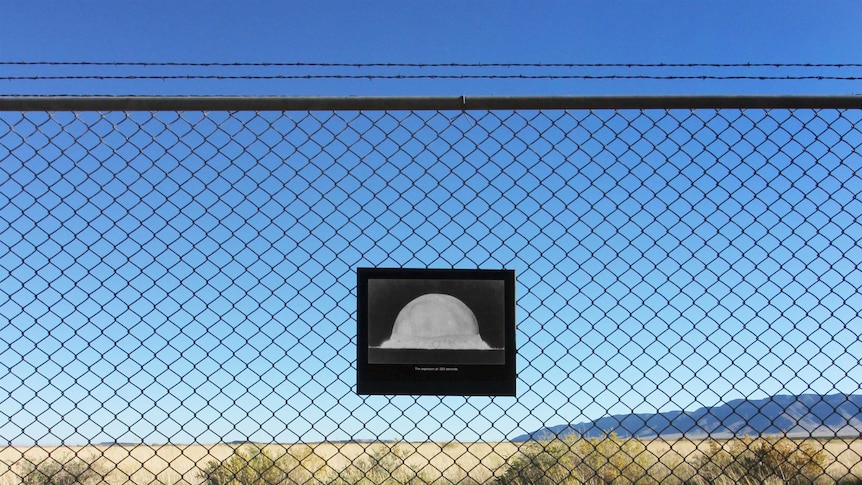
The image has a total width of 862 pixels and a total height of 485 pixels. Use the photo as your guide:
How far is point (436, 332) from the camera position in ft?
12.1

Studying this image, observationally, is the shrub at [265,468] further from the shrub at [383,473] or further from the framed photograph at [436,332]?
the framed photograph at [436,332]

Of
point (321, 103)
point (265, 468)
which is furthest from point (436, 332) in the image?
point (265, 468)

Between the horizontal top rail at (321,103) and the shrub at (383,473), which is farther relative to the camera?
the shrub at (383,473)

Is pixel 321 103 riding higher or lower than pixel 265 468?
higher

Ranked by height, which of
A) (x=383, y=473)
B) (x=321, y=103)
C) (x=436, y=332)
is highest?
(x=321, y=103)

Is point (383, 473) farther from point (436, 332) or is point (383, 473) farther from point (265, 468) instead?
point (436, 332)

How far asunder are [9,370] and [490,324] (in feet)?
7.01

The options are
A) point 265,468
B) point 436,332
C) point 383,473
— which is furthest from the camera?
point 383,473

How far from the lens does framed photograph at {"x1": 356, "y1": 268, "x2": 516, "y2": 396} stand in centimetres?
369

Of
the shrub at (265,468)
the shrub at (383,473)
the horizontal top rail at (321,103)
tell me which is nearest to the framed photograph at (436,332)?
the horizontal top rail at (321,103)

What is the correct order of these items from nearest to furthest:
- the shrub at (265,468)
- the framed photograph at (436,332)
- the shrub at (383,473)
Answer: the framed photograph at (436,332), the shrub at (383,473), the shrub at (265,468)

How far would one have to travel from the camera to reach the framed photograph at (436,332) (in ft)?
12.1

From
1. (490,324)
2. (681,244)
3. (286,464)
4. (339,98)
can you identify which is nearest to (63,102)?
(339,98)

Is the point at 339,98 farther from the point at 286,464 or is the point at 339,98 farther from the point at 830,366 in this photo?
the point at 286,464
